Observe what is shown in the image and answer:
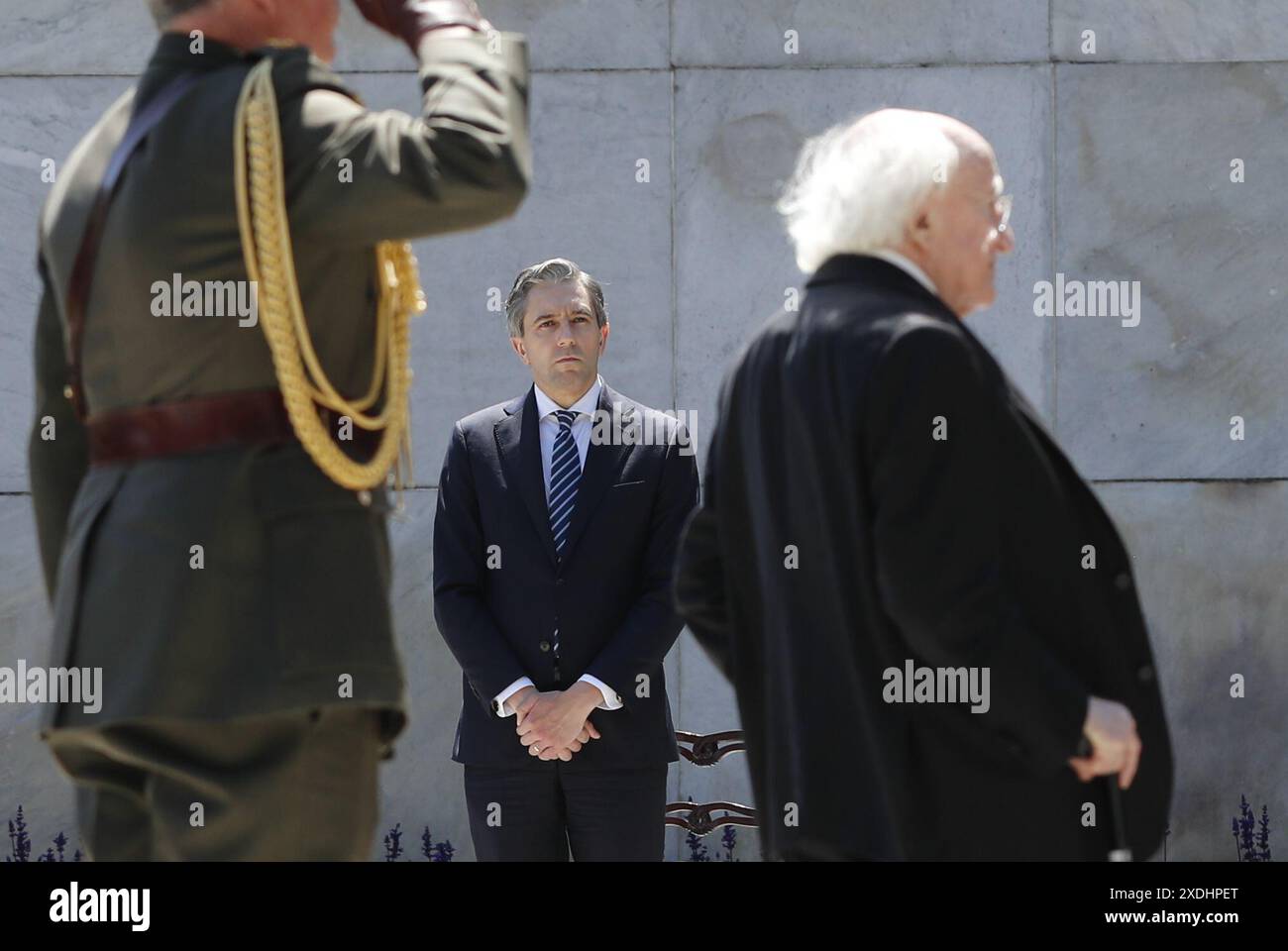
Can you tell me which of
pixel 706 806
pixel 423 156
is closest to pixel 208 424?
pixel 423 156

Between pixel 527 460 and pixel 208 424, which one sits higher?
pixel 527 460

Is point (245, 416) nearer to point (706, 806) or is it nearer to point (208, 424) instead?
point (208, 424)

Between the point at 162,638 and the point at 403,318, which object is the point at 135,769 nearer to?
the point at 162,638

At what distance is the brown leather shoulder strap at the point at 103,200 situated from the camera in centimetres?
248

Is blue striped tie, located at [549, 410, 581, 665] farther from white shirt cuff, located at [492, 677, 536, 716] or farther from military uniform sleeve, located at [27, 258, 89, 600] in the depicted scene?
military uniform sleeve, located at [27, 258, 89, 600]

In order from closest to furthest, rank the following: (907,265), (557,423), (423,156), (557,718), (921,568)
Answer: (423,156) → (921,568) → (907,265) → (557,718) → (557,423)

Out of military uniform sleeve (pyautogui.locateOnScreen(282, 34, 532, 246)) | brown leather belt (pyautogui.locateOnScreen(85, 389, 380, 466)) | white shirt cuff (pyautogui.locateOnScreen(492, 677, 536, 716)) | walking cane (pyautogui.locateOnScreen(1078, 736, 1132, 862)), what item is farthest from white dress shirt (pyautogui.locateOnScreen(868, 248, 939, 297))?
white shirt cuff (pyautogui.locateOnScreen(492, 677, 536, 716))

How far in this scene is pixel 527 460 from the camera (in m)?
4.32

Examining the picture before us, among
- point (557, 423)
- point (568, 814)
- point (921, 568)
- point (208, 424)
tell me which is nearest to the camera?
point (208, 424)

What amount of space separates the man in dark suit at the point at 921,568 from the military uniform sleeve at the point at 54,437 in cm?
101

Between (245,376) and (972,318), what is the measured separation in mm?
4560

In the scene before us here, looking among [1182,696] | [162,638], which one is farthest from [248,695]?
[1182,696]

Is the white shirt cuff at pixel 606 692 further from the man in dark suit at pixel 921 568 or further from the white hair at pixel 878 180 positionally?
the white hair at pixel 878 180

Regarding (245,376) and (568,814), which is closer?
(245,376)
